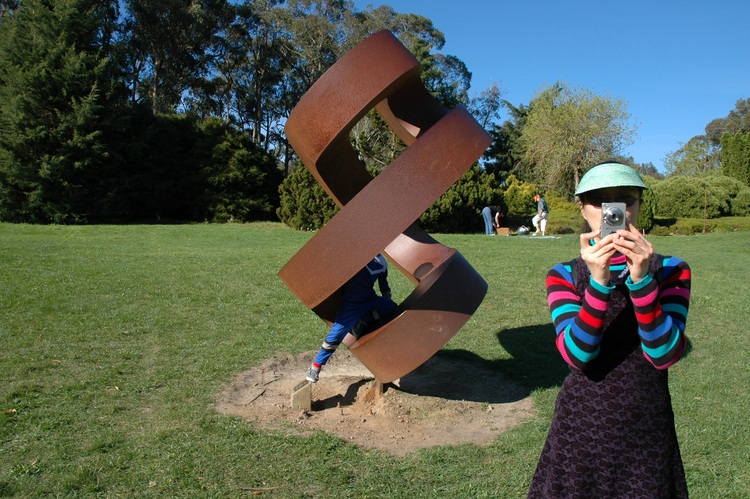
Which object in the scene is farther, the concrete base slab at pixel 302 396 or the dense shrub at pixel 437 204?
the dense shrub at pixel 437 204

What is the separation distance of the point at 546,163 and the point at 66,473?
39010 millimetres

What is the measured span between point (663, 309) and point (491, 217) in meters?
22.1

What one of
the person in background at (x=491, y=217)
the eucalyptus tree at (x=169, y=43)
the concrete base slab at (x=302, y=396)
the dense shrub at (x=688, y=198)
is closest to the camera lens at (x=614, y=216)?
the concrete base slab at (x=302, y=396)

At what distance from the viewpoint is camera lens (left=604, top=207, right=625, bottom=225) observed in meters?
2.01

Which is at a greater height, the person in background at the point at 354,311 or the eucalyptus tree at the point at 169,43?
the eucalyptus tree at the point at 169,43

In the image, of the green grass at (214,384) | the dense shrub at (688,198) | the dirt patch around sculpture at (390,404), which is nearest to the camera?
the green grass at (214,384)

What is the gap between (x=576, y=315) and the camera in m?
2.29

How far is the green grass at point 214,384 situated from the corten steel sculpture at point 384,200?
950mm

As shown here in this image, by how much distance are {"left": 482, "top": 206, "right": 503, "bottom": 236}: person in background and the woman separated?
21.0 metres

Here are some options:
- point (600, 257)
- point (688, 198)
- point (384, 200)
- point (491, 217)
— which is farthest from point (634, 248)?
point (688, 198)

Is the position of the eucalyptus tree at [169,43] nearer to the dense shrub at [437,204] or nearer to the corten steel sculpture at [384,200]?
the dense shrub at [437,204]

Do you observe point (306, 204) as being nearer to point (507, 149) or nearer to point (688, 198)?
point (688, 198)

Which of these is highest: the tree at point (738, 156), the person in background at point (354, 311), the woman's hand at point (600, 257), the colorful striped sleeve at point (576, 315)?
the tree at point (738, 156)

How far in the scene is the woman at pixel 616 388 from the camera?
226cm
